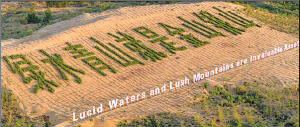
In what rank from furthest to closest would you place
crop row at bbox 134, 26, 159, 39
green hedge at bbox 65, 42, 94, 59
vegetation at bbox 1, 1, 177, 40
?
vegetation at bbox 1, 1, 177, 40
crop row at bbox 134, 26, 159, 39
green hedge at bbox 65, 42, 94, 59

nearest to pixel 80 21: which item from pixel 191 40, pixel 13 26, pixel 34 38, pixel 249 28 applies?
pixel 34 38

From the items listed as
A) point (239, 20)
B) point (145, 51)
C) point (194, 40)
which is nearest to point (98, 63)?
point (145, 51)

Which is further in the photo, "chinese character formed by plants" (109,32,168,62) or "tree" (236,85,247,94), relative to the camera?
"chinese character formed by plants" (109,32,168,62)

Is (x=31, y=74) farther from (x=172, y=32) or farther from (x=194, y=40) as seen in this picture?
(x=194, y=40)

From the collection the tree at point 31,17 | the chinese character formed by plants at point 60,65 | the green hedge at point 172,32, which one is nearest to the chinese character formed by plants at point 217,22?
the green hedge at point 172,32

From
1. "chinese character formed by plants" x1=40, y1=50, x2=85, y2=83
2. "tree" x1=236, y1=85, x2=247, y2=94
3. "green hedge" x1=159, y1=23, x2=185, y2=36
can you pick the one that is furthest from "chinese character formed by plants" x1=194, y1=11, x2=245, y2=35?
"chinese character formed by plants" x1=40, y1=50, x2=85, y2=83

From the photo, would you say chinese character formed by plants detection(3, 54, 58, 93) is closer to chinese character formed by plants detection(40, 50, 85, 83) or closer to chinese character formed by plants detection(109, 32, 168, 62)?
chinese character formed by plants detection(40, 50, 85, 83)

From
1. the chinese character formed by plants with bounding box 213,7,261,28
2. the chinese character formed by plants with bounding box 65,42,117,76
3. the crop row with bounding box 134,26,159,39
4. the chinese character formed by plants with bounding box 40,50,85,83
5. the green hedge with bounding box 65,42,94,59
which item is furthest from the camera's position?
the chinese character formed by plants with bounding box 213,7,261,28

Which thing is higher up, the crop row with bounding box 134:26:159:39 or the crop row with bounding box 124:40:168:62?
the crop row with bounding box 134:26:159:39
